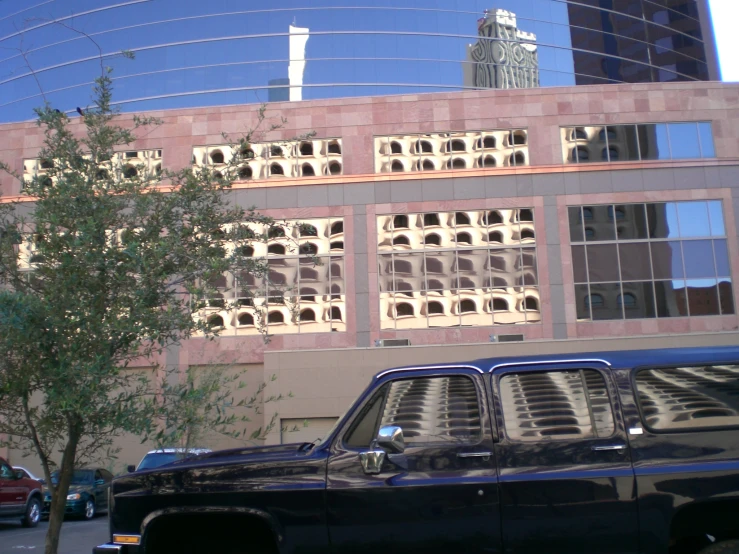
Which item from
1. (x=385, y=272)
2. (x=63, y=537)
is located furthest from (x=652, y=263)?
(x=63, y=537)

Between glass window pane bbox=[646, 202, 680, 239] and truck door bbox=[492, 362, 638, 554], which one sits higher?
glass window pane bbox=[646, 202, 680, 239]

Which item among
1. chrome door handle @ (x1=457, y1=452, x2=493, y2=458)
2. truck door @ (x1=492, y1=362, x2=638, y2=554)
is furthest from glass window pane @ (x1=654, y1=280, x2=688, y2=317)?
chrome door handle @ (x1=457, y1=452, x2=493, y2=458)

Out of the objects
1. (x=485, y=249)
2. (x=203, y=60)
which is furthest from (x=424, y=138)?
(x=203, y=60)

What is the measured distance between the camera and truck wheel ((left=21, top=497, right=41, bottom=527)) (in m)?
16.8

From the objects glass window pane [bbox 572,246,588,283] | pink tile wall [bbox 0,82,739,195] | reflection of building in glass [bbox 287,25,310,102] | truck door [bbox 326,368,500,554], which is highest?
reflection of building in glass [bbox 287,25,310,102]

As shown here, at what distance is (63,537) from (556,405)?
1362 centimetres

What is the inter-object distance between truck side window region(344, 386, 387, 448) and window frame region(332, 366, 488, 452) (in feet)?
0.04

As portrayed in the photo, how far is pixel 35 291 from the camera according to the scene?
7.01 metres

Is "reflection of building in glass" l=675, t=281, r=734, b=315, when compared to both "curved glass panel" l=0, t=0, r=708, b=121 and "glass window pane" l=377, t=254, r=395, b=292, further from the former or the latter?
"curved glass panel" l=0, t=0, r=708, b=121

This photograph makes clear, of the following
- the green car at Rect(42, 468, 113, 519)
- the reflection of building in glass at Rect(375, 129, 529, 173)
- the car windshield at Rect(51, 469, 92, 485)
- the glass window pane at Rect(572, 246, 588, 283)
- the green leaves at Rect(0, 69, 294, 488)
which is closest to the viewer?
the green leaves at Rect(0, 69, 294, 488)

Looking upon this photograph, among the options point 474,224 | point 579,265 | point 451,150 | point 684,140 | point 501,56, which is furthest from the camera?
point 501,56

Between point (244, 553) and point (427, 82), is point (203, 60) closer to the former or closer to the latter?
point (427, 82)

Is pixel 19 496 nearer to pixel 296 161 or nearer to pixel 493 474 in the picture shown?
pixel 493 474

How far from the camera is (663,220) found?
28.8 meters
